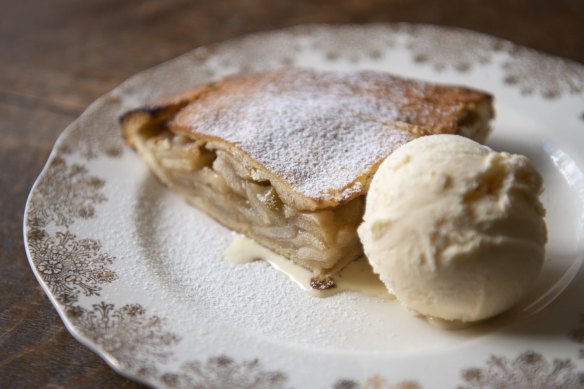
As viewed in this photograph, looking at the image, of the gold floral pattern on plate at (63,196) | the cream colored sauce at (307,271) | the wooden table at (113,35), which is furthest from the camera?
the wooden table at (113,35)

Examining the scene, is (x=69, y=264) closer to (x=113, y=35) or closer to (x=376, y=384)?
(x=376, y=384)

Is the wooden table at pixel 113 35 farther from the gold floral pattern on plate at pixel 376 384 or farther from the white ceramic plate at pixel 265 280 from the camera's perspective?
the gold floral pattern on plate at pixel 376 384

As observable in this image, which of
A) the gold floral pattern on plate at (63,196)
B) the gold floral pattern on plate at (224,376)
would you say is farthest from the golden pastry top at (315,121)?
the gold floral pattern on plate at (224,376)

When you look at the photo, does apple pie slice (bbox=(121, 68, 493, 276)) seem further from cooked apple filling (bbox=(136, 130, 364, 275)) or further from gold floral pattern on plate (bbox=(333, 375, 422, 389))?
gold floral pattern on plate (bbox=(333, 375, 422, 389))

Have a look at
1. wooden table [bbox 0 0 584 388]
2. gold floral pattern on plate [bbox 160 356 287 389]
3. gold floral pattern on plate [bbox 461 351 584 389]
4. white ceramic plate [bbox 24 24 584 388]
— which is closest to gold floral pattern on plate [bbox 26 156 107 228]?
white ceramic plate [bbox 24 24 584 388]

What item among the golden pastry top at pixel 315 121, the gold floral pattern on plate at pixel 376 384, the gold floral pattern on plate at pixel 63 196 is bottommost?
the gold floral pattern on plate at pixel 63 196

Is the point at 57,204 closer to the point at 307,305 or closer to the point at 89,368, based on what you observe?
the point at 89,368
